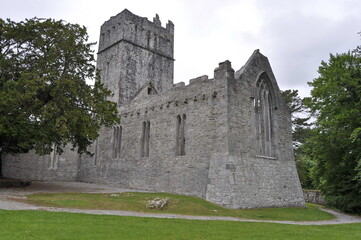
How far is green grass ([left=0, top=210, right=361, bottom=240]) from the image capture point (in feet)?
25.2

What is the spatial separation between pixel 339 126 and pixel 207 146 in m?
8.49

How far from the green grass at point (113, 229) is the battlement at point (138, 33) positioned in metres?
24.3

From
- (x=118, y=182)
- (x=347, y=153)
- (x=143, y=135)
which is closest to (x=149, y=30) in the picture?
(x=143, y=135)

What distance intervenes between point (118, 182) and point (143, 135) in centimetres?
444

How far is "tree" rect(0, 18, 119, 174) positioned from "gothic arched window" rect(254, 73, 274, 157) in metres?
9.68

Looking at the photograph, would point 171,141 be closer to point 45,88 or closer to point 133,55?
point 45,88

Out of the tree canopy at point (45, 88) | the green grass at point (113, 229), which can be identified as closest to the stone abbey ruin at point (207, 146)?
the tree canopy at point (45, 88)

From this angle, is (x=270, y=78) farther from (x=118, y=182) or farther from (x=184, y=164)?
(x=118, y=182)

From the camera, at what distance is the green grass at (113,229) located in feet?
25.2

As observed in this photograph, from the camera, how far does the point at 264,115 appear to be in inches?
824

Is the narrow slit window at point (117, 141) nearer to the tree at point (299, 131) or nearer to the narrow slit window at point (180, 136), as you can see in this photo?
the narrow slit window at point (180, 136)

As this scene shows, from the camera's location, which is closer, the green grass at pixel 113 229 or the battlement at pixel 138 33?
the green grass at pixel 113 229

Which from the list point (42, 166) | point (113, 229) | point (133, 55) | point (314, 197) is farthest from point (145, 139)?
point (314, 197)

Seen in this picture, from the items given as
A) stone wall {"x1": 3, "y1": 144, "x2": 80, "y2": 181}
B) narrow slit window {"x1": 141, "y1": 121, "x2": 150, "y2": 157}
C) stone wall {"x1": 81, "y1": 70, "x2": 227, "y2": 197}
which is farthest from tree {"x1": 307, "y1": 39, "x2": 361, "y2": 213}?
stone wall {"x1": 3, "y1": 144, "x2": 80, "y2": 181}
